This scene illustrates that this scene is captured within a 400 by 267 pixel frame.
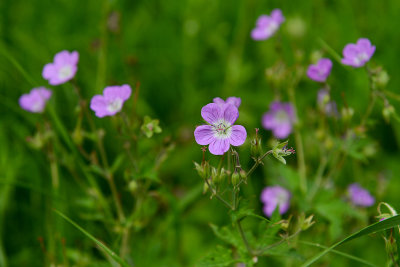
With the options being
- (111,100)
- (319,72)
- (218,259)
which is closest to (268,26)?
(319,72)

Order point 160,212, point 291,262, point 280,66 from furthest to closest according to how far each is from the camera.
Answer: point 160,212
point 280,66
point 291,262

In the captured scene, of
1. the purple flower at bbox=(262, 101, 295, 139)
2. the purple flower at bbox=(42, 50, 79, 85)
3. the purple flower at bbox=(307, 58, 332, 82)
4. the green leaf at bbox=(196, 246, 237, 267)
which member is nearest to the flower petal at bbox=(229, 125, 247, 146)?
the green leaf at bbox=(196, 246, 237, 267)

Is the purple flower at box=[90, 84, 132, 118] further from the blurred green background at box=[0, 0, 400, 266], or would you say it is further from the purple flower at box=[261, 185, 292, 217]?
the purple flower at box=[261, 185, 292, 217]

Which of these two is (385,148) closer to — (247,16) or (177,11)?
(247,16)

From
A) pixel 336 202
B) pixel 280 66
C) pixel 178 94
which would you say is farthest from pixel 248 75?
pixel 336 202

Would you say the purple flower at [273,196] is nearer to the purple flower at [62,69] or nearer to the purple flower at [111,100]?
the purple flower at [111,100]

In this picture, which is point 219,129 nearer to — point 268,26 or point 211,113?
point 211,113
